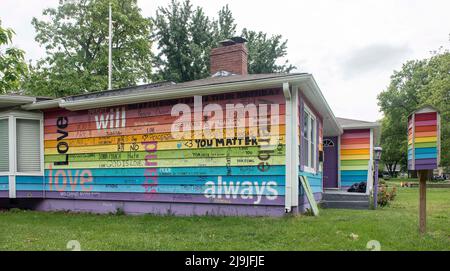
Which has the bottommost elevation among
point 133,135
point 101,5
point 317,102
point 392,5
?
point 133,135

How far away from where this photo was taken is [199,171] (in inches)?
301

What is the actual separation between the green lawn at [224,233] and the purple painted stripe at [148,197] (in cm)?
47

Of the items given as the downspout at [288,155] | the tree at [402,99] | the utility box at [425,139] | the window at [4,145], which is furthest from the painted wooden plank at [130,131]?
the tree at [402,99]

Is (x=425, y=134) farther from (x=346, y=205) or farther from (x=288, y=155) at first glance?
(x=346, y=205)

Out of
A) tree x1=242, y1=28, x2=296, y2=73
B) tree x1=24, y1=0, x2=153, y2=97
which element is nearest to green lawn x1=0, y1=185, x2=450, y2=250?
tree x1=24, y1=0, x2=153, y2=97

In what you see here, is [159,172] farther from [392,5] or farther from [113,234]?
[392,5]

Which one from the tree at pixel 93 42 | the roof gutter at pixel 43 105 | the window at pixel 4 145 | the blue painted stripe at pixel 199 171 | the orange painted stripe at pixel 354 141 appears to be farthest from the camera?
the tree at pixel 93 42

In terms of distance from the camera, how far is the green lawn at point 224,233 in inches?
192

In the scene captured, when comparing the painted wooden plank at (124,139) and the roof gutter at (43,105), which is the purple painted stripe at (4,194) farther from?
the roof gutter at (43,105)

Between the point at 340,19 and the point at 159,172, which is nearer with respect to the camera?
the point at 159,172

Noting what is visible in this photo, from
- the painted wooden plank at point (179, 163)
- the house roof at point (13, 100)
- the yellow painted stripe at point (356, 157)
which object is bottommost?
the yellow painted stripe at point (356, 157)
